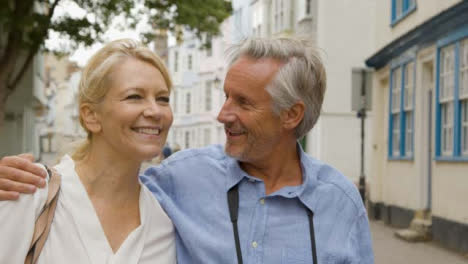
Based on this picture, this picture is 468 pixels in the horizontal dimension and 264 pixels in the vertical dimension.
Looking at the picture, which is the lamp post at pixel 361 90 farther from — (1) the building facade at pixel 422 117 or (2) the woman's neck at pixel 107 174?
(2) the woman's neck at pixel 107 174

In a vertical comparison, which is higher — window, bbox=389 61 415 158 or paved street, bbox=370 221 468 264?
window, bbox=389 61 415 158

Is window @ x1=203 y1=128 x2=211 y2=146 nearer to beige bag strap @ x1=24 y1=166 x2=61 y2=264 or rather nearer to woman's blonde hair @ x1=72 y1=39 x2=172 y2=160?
woman's blonde hair @ x1=72 y1=39 x2=172 y2=160

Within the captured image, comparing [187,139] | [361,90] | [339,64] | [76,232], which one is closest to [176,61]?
[187,139]

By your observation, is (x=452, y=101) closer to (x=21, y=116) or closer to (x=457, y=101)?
(x=457, y=101)

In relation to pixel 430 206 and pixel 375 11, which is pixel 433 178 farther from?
pixel 375 11

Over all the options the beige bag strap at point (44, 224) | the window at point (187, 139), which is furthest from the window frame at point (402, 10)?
the window at point (187, 139)

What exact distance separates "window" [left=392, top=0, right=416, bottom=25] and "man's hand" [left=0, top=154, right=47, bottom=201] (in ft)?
39.2

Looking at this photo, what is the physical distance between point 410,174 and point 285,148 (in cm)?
1103

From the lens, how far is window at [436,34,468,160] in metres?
11.0

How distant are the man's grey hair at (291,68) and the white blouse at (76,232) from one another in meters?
0.80

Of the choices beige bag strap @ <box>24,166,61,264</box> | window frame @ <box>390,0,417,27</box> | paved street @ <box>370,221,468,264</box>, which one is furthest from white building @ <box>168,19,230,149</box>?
beige bag strap @ <box>24,166,61,264</box>

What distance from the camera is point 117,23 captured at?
1716 centimetres

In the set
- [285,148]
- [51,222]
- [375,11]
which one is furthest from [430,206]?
[51,222]

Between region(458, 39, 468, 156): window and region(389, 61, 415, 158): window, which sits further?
region(389, 61, 415, 158): window
